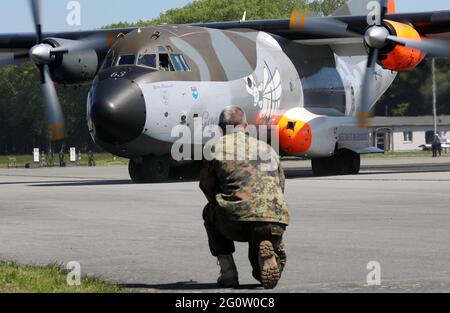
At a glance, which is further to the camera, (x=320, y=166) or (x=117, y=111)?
(x=320, y=166)

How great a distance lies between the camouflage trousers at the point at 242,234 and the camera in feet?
32.4

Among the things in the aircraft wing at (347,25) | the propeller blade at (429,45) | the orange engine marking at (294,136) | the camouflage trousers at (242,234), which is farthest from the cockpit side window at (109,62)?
the camouflage trousers at (242,234)

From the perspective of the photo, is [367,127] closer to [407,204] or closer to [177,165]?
[177,165]

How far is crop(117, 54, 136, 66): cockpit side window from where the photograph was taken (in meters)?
27.1

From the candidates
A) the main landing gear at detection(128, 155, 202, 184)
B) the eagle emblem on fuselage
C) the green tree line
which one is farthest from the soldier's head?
the green tree line

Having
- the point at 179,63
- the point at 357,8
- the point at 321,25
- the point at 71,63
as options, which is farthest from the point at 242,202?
the point at 357,8

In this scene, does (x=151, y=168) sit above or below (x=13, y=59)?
below

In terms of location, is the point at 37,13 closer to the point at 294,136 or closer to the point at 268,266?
the point at 294,136

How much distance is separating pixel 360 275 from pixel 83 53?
2417cm

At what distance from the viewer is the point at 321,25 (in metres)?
32.0

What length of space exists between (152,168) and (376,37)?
24.3 feet
